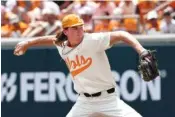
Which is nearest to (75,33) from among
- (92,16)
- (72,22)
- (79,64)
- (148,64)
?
(72,22)

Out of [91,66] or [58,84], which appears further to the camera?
[58,84]

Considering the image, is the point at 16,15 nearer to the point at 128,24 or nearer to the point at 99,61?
the point at 128,24

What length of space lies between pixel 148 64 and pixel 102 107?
34.4 inches

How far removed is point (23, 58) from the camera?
9820mm

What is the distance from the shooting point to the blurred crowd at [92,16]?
10633 millimetres

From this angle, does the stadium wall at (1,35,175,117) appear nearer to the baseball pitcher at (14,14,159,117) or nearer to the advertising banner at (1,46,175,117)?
the advertising banner at (1,46,175,117)

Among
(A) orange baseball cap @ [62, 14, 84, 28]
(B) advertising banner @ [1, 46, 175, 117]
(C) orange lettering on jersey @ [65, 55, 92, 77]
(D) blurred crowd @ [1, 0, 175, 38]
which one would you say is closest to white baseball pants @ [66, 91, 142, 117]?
(C) orange lettering on jersey @ [65, 55, 92, 77]

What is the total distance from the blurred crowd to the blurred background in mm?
17

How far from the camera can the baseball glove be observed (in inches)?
241

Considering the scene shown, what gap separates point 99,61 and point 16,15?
5595mm

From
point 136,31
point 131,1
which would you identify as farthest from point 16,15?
point 136,31

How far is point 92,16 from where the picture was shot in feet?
37.8

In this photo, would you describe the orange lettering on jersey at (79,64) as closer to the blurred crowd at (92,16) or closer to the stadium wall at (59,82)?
the stadium wall at (59,82)

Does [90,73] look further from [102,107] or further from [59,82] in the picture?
[59,82]
